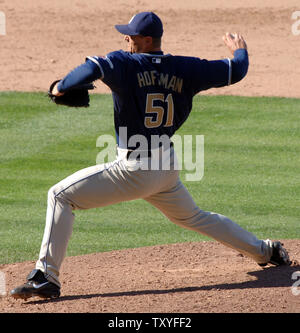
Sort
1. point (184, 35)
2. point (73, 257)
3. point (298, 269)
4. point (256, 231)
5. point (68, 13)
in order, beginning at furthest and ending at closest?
point (68, 13) → point (184, 35) → point (256, 231) → point (73, 257) → point (298, 269)

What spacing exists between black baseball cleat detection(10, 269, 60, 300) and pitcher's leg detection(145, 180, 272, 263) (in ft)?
2.95

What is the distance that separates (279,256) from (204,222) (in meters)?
0.65

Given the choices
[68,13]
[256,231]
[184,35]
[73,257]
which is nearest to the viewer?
[73,257]

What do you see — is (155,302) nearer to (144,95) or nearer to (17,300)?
(17,300)

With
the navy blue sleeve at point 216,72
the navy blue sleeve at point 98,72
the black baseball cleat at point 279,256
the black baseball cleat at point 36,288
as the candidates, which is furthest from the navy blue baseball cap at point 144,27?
the black baseball cleat at point 279,256

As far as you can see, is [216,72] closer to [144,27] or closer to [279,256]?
[144,27]

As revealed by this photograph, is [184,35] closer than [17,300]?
No

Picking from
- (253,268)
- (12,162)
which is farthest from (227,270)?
(12,162)

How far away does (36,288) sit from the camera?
4777 millimetres

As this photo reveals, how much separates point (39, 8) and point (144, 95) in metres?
12.7

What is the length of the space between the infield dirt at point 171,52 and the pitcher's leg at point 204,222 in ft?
0.59

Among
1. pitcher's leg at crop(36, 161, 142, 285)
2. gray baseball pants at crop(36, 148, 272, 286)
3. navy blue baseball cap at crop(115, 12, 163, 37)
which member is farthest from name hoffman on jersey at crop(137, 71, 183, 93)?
pitcher's leg at crop(36, 161, 142, 285)

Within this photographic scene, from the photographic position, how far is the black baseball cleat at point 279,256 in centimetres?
546

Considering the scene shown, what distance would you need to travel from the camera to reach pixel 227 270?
559 cm
